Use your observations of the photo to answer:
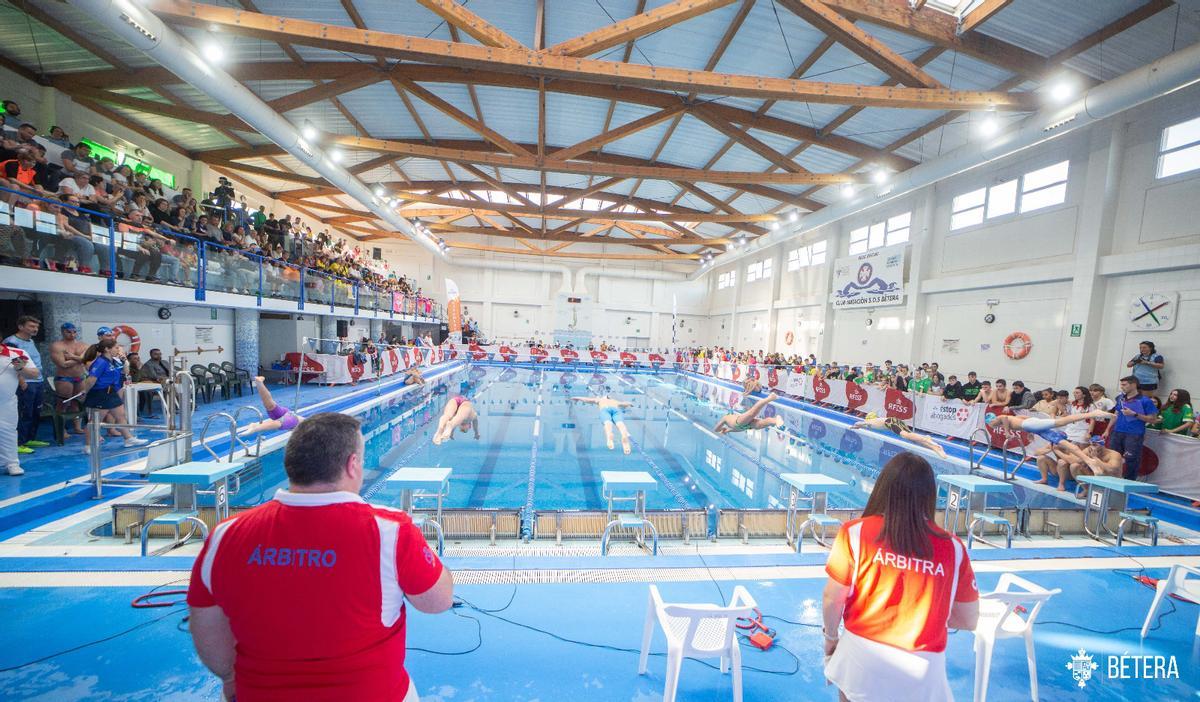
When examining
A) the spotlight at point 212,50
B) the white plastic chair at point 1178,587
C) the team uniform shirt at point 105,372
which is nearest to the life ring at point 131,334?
the team uniform shirt at point 105,372

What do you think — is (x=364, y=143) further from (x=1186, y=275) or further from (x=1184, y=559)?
(x=1186, y=275)

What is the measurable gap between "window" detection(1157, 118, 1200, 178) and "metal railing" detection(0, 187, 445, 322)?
18413 mm

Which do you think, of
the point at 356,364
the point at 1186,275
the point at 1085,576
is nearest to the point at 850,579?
the point at 1085,576

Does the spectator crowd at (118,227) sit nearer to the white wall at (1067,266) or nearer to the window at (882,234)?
the white wall at (1067,266)

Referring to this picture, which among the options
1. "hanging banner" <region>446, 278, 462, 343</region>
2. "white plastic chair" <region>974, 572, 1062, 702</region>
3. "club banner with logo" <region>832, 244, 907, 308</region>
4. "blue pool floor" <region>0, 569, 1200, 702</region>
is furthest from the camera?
"hanging banner" <region>446, 278, 462, 343</region>

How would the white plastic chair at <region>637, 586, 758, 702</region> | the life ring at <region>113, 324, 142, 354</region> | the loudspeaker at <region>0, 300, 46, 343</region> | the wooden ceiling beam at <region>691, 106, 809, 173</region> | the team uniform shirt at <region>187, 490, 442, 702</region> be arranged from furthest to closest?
the wooden ceiling beam at <region>691, 106, 809, 173</region> < the life ring at <region>113, 324, 142, 354</region> < the loudspeaker at <region>0, 300, 46, 343</region> < the white plastic chair at <region>637, 586, 758, 702</region> < the team uniform shirt at <region>187, 490, 442, 702</region>

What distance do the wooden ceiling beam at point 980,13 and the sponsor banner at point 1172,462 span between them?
6.69 metres

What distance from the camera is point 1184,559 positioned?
452 cm

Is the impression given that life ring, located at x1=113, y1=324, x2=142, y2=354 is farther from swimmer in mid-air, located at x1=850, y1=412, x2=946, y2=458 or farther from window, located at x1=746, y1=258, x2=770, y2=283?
window, located at x1=746, y1=258, x2=770, y2=283

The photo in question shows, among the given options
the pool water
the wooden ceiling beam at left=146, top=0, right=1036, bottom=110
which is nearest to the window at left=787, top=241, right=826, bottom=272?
the pool water

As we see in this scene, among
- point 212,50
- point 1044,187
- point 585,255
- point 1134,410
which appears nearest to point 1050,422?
point 1134,410

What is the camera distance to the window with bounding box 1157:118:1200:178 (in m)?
8.06

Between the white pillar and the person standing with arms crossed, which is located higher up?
the white pillar

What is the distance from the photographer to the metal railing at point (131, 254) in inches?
227
